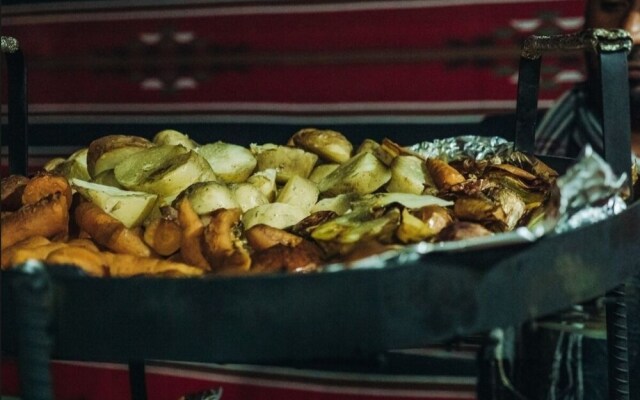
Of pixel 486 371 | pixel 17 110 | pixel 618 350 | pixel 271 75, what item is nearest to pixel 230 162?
pixel 17 110

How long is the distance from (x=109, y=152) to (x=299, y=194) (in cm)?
26

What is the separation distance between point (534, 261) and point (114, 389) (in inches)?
62.9

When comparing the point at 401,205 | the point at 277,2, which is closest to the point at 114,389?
the point at 277,2

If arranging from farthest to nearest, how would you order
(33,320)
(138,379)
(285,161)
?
(138,379), (285,161), (33,320)

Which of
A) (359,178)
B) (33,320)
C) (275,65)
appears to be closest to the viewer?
(33,320)

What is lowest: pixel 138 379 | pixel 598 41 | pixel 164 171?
pixel 138 379

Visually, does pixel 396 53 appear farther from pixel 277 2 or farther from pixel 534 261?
pixel 534 261

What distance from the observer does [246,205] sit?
991 millimetres

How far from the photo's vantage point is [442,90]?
1.86 m

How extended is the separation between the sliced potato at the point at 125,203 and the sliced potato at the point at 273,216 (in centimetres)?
11

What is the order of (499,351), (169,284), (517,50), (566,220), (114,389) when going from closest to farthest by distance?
(169,284)
(566,220)
(499,351)
(517,50)
(114,389)

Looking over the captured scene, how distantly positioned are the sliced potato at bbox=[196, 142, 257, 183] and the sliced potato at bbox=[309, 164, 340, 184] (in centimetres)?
9

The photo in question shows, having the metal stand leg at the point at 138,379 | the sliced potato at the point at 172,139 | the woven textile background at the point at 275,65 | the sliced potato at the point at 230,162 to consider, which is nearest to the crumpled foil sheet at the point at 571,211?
the sliced potato at the point at 230,162

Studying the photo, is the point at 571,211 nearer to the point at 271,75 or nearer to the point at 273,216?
the point at 273,216
